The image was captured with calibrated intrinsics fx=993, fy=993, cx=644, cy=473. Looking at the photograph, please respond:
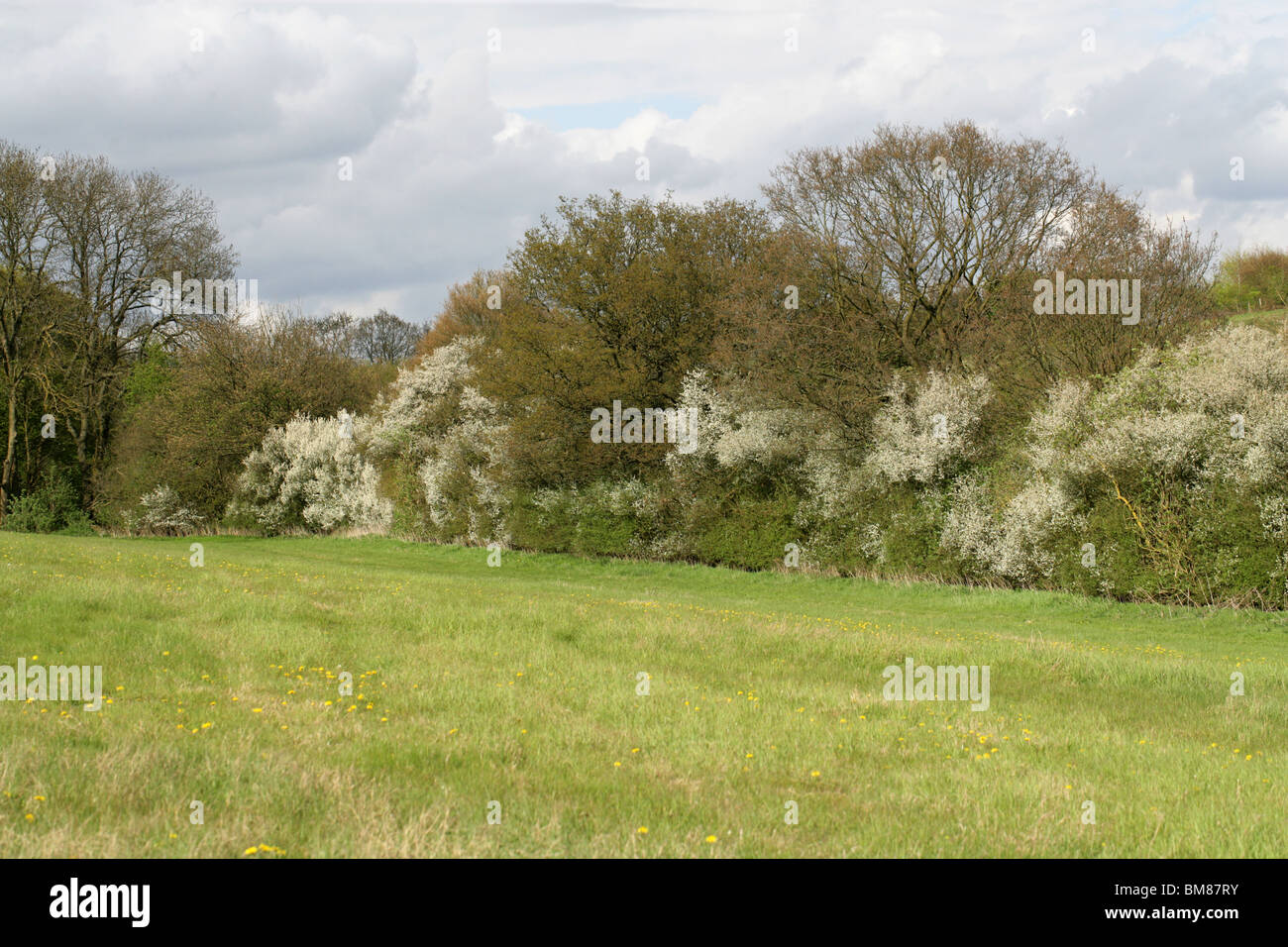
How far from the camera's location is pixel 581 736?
29.6 ft

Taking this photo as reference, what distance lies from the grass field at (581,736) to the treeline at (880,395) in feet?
23.1

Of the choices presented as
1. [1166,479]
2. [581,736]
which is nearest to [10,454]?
[581,736]

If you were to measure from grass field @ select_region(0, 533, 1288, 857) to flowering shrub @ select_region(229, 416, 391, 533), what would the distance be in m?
27.3

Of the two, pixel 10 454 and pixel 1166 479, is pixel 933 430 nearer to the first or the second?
pixel 1166 479

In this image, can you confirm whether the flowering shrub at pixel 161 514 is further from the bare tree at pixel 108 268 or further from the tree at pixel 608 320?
the tree at pixel 608 320

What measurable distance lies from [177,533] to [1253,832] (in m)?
50.1

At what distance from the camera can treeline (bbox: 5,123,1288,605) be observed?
22719 millimetres

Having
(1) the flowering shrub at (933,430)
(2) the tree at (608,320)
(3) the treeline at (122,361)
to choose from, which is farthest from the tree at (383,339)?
(1) the flowering shrub at (933,430)

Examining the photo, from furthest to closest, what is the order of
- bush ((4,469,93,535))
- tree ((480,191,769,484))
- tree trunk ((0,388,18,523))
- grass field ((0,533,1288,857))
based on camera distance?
tree trunk ((0,388,18,523)) < bush ((4,469,93,535)) < tree ((480,191,769,484)) < grass field ((0,533,1288,857))

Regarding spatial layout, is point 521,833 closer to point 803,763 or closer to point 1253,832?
point 803,763

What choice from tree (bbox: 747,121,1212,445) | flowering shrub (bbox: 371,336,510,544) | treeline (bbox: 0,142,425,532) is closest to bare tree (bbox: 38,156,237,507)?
treeline (bbox: 0,142,425,532)

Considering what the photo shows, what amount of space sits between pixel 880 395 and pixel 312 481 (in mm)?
27892

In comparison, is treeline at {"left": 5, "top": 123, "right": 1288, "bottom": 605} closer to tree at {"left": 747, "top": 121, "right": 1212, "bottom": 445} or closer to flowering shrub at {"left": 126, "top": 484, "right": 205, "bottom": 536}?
tree at {"left": 747, "top": 121, "right": 1212, "bottom": 445}

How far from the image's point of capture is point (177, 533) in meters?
49.0
